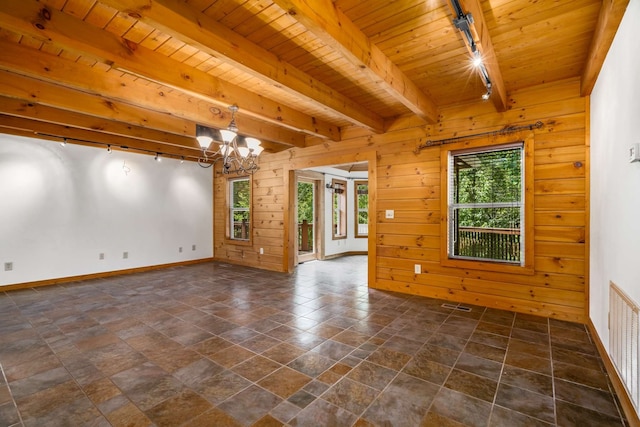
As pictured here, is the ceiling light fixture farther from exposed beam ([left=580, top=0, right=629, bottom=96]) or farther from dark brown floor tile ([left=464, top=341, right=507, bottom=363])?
dark brown floor tile ([left=464, top=341, right=507, bottom=363])

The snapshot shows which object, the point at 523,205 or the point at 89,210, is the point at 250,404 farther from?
the point at 89,210

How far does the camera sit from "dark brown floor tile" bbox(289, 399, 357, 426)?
1631 mm

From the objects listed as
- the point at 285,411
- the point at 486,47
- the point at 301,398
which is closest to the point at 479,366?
the point at 301,398

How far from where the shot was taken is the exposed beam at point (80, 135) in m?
4.29

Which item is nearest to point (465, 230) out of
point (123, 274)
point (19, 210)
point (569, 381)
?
point (569, 381)

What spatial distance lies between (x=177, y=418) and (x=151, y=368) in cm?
73

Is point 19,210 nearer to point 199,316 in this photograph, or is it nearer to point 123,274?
point 123,274

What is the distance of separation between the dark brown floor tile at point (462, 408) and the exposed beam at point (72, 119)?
532cm

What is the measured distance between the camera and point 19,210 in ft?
15.4

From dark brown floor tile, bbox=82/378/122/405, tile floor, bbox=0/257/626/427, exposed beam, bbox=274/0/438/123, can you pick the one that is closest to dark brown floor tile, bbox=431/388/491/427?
tile floor, bbox=0/257/626/427

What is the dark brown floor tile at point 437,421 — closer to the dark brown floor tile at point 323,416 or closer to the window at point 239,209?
the dark brown floor tile at point 323,416

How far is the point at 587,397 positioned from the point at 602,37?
8.13ft

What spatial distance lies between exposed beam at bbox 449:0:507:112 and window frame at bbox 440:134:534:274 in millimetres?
468

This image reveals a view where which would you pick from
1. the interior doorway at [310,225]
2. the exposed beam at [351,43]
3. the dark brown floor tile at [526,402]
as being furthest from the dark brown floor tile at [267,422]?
the interior doorway at [310,225]
